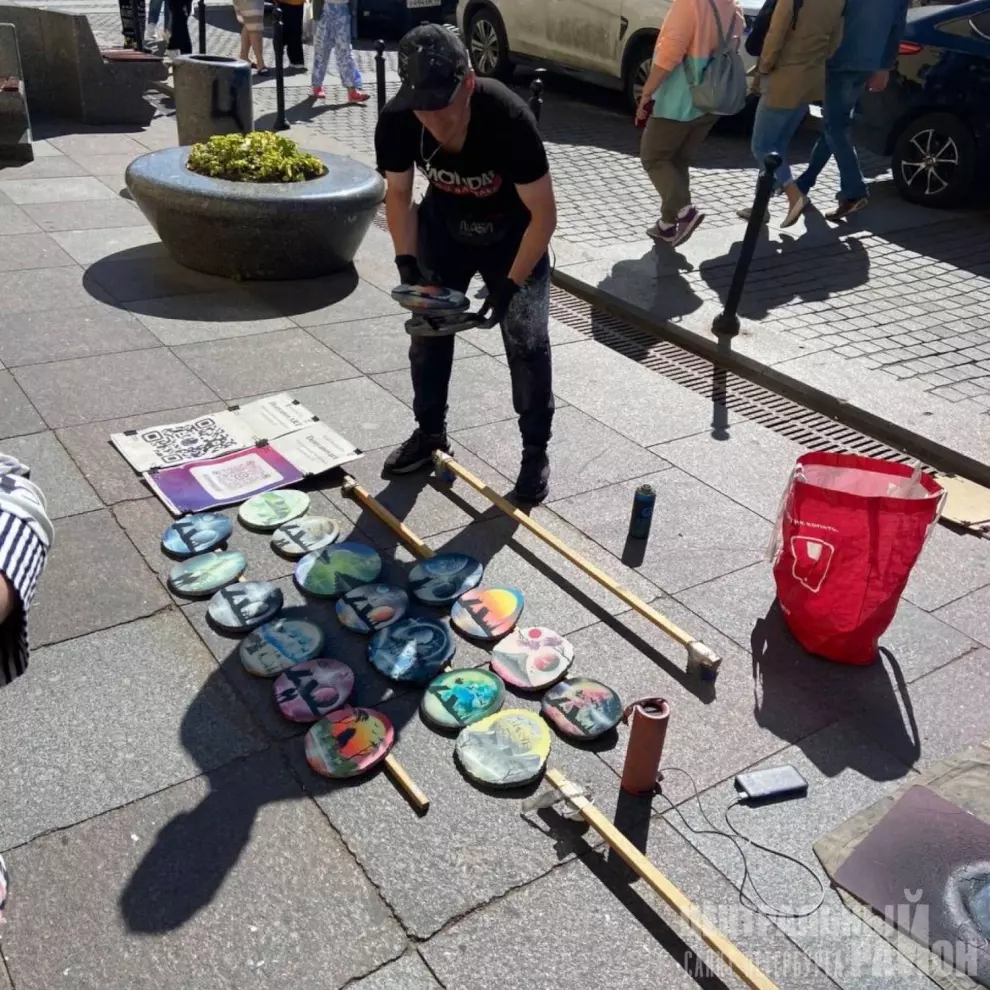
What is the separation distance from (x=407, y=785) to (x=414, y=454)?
6.28 ft

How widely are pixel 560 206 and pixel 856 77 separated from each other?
2.48 meters

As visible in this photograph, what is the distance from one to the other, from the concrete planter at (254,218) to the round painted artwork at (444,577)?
314cm

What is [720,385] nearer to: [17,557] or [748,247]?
[748,247]

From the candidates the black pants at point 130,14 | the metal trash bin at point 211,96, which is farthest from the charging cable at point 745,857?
→ the black pants at point 130,14

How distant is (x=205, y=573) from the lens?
3557 millimetres

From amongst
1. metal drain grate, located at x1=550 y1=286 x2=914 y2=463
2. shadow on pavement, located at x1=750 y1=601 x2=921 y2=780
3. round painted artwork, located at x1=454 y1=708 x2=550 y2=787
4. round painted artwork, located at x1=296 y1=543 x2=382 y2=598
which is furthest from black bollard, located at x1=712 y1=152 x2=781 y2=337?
round painted artwork, located at x1=454 y1=708 x2=550 y2=787

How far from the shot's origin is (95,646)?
126 inches

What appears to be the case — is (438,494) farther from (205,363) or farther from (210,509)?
(205,363)

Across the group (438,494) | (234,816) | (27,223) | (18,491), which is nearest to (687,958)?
(234,816)

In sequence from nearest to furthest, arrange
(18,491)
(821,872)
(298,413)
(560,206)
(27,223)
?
1. (18,491)
2. (821,872)
3. (298,413)
4. (27,223)
5. (560,206)

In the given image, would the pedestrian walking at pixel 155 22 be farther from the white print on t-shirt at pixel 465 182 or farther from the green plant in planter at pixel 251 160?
the white print on t-shirt at pixel 465 182

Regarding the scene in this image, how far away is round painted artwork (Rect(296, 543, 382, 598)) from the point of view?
3545mm

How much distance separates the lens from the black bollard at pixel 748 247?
→ 548cm

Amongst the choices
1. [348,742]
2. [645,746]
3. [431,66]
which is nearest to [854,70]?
[431,66]
